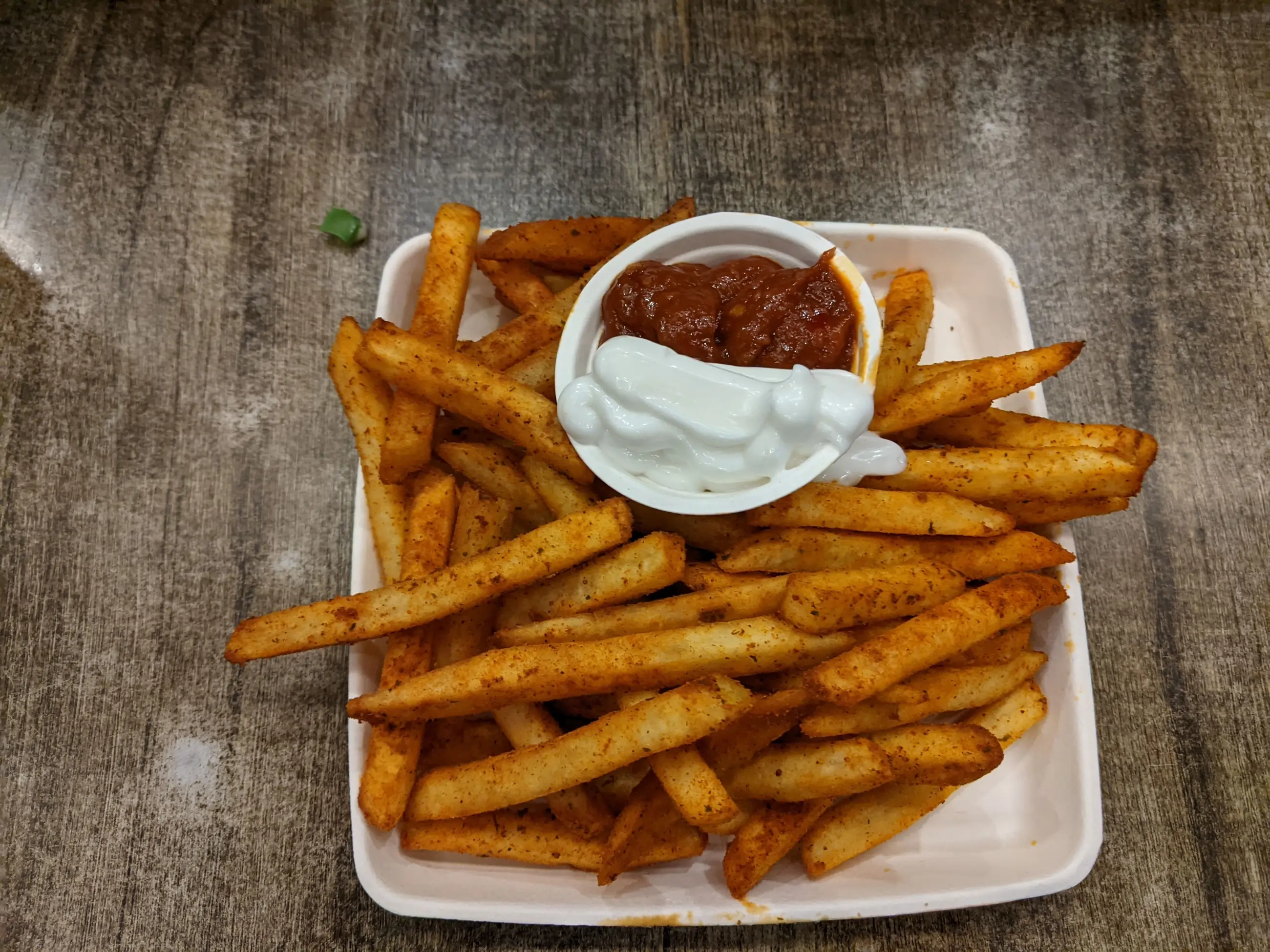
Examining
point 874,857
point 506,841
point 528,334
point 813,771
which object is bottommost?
point 874,857

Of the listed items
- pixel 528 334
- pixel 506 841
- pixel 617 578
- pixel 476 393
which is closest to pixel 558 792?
pixel 506 841

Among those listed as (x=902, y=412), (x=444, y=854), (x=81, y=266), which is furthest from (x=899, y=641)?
(x=81, y=266)

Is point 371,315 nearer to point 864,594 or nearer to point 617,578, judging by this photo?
point 617,578

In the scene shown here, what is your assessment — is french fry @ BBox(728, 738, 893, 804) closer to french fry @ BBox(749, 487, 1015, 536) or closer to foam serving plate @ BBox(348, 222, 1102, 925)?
foam serving plate @ BBox(348, 222, 1102, 925)

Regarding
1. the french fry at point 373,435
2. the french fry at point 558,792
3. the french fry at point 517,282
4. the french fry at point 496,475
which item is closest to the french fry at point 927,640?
the french fry at point 558,792

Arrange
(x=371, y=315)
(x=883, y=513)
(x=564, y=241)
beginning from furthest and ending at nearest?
(x=371, y=315) < (x=564, y=241) < (x=883, y=513)
